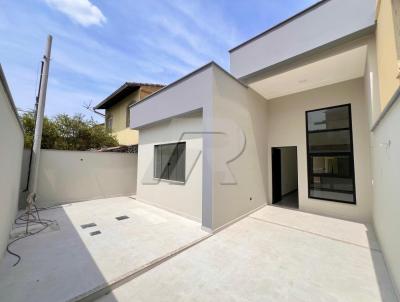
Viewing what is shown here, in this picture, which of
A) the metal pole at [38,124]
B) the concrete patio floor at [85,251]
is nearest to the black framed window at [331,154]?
→ the concrete patio floor at [85,251]

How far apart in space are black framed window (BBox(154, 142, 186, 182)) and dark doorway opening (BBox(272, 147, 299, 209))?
3.68m

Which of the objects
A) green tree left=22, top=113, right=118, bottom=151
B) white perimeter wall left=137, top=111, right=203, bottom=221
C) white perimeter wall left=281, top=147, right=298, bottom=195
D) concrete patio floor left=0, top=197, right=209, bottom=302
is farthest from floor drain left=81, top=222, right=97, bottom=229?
white perimeter wall left=281, top=147, right=298, bottom=195

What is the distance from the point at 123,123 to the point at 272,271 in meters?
11.4

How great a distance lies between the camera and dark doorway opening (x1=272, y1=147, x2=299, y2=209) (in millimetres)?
6909

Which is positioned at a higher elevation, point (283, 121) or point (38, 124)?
point (283, 121)

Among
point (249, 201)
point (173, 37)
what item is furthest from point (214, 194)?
point (173, 37)

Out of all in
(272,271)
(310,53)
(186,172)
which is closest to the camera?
(272,271)

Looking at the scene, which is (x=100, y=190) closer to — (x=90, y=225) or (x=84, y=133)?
(x=90, y=225)

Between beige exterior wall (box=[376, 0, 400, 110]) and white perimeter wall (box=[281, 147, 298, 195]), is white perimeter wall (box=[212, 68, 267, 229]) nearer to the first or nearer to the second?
white perimeter wall (box=[281, 147, 298, 195])

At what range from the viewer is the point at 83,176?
23.5 ft

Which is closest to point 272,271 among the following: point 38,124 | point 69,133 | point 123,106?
point 38,124

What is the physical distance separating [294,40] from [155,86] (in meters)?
8.20

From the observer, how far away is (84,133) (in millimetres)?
10094

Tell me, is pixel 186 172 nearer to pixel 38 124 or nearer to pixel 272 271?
pixel 272 271
